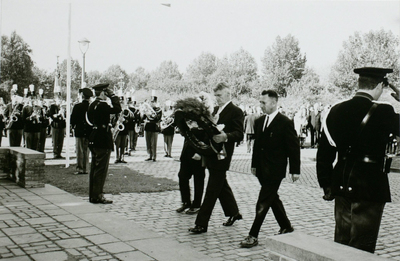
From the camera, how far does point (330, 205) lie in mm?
8320

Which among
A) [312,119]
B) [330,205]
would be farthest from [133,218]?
[312,119]

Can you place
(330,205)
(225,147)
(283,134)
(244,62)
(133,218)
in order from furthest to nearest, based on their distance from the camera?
(244,62) < (330,205) < (133,218) < (225,147) < (283,134)

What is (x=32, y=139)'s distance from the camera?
15109 mm

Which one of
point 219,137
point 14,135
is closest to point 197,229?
point 219,137

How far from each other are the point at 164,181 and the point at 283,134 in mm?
5540

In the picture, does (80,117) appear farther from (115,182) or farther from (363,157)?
(363,157)

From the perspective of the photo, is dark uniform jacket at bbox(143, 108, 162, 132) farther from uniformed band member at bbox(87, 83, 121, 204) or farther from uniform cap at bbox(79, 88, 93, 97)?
uniformed band member at bbox(87, 83, 121, 204)

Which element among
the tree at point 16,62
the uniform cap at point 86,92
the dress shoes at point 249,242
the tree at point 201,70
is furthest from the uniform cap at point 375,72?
the tree at point 201,70

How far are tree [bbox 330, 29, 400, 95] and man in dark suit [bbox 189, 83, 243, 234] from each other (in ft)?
132

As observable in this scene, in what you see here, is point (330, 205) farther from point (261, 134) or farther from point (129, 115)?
point (129, 115)

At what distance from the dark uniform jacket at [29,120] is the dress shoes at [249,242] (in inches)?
439

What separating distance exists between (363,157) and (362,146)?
9 cm

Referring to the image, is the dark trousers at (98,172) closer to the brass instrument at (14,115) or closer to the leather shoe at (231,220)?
the leather shoe at (231,220)

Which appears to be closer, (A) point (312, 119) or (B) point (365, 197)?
(B) point (365, 197)
